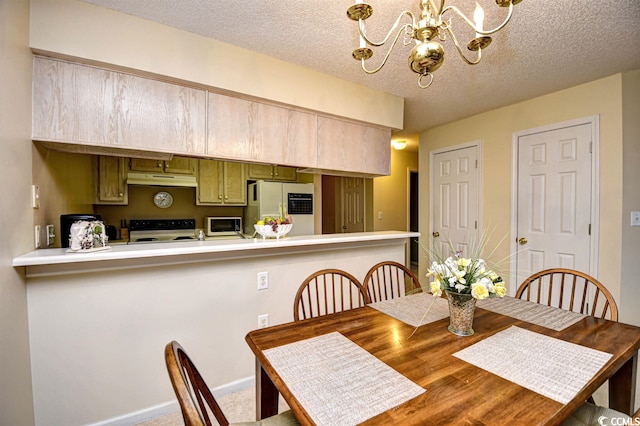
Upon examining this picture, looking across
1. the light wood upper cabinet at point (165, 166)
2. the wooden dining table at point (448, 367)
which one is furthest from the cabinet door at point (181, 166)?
the wooden dining table at point (448, 367)

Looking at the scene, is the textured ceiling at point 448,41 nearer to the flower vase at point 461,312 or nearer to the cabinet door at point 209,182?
the flower vase at point 461,312

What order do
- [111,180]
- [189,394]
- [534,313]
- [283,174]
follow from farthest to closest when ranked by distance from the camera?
1. [283,174]
2. [111,180]
3. [534,313]
4. [189,394]

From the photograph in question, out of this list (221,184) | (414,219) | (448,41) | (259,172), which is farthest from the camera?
(414,219)

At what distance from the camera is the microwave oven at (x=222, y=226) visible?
3.55 meters

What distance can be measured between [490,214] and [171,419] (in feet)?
11.2

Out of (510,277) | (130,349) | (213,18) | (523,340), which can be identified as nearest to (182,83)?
(213,18)

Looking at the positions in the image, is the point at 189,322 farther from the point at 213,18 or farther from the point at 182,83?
the point at 213,18

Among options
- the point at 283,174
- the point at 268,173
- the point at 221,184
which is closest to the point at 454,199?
the point at 283,174

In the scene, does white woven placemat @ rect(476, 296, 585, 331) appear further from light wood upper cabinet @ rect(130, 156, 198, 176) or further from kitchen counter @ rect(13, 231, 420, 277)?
light wood upper cabinet @ rect(130, 156, 198, 176)

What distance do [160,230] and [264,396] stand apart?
288 centimetres

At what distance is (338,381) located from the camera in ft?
2.89

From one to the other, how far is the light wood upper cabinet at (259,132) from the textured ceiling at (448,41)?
0.39 metres

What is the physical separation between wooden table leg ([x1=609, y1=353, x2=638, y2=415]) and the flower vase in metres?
0.64

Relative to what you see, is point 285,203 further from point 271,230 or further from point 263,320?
point 263,320
